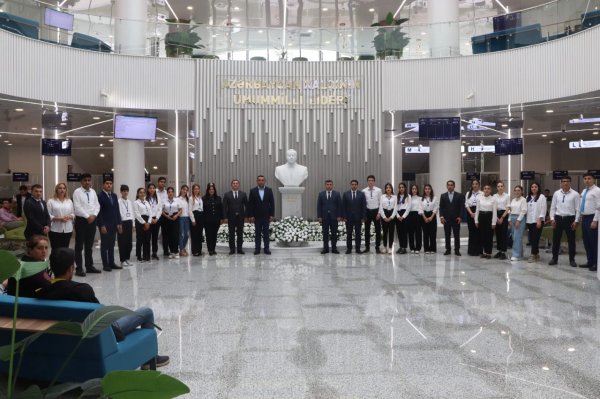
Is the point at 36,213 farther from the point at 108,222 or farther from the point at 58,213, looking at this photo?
the point at 108,222

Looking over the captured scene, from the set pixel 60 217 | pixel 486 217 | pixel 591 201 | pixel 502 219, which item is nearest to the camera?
pixel 60 217

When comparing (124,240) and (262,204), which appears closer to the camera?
(124,240)

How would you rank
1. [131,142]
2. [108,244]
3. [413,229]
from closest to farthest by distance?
[108,244]
[413,229]
[131,142]

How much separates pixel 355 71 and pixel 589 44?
528 centimetres

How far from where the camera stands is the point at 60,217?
334 inches

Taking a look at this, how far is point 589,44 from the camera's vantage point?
11.8 m

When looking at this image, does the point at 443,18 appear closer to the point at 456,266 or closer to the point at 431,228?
the point at 431,228

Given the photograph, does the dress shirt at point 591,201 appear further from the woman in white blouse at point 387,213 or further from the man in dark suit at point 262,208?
the man in dark suit at point 262,208

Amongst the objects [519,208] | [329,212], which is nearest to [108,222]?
[329,212]

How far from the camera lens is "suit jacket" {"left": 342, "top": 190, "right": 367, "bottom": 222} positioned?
455 inches

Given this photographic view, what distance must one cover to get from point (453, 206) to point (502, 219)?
3.36 ft

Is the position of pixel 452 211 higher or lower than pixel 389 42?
lower

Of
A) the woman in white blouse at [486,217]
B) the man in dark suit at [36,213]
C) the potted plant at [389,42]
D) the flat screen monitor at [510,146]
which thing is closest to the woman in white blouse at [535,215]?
the woman in white blouse at [486,217]

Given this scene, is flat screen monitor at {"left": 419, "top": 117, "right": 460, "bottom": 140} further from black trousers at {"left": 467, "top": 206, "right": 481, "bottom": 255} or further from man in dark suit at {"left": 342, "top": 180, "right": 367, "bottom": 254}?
man in dark suit at {"left": 342, "top": 180, "right": 367, "bottom": 254}
